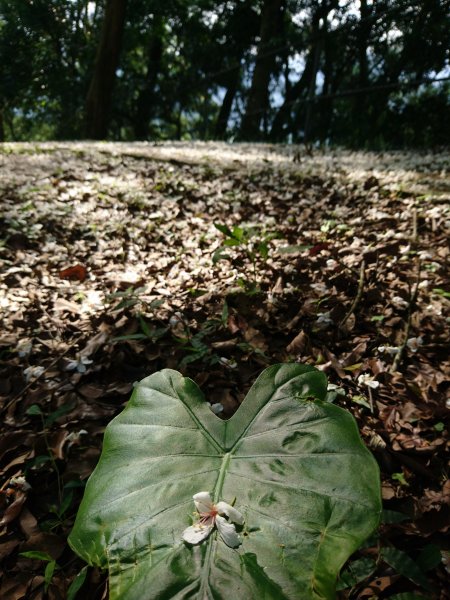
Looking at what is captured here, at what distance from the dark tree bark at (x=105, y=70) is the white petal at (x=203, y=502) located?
872cm

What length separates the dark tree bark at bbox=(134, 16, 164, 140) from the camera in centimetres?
1289

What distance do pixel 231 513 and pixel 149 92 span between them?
14277 mm

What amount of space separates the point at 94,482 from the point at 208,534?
294 millimetres

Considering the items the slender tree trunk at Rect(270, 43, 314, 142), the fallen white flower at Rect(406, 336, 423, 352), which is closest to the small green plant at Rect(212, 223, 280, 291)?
the fallen white flower at Rect(406, 336, 423, 352)

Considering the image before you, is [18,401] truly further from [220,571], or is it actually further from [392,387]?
[392,387]

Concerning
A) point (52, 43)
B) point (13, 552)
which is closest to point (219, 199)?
point (13, 552)


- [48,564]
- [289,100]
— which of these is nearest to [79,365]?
[48,564]

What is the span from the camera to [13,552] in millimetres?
1106

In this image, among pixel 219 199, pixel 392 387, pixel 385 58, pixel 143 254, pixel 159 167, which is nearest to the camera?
pixel 392 387

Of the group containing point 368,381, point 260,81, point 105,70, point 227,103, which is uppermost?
point 227,103

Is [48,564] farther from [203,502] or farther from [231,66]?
[231,66]

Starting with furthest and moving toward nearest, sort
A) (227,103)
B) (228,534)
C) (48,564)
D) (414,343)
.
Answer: (227,103), (414,343), (48,564), (228,534)

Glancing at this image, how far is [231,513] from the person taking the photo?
73cm

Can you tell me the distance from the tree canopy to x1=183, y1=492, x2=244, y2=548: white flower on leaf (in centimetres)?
634
